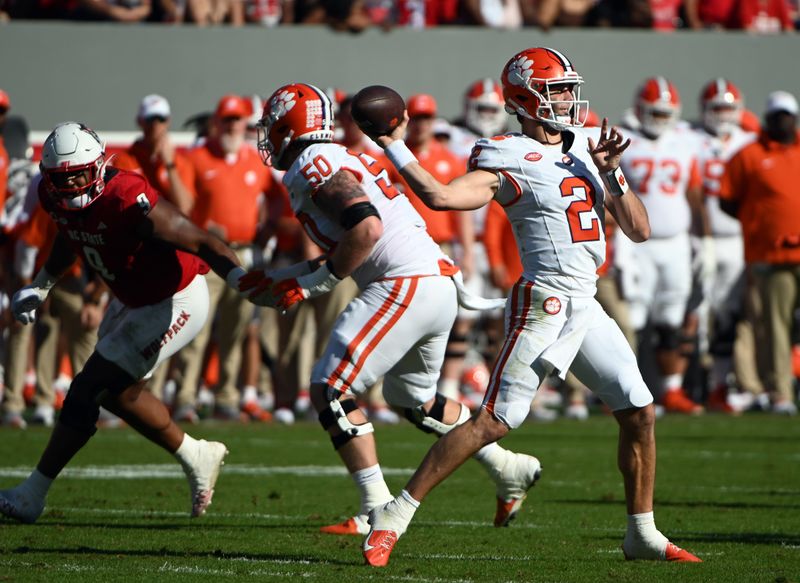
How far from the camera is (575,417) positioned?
1339 centimetres

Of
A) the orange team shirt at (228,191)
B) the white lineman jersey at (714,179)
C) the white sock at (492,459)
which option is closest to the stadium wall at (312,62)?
the white lineman jersey at (714,179)

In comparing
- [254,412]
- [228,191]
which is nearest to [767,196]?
[228,191]

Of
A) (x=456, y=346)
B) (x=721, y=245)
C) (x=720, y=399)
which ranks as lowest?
(x=720, y=399)

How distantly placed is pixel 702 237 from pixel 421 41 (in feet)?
12.5

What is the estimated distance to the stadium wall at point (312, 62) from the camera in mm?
14828

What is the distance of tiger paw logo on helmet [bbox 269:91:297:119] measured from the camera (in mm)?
6684

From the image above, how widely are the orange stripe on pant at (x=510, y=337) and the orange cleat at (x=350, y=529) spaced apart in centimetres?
101

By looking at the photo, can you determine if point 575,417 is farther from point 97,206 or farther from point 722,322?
point 97,206

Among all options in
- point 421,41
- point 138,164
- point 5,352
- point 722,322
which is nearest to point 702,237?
point 722,322

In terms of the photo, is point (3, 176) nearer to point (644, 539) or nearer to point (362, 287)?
point (362, 287)

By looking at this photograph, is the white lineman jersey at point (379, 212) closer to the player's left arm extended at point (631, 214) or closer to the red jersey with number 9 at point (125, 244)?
the red jersey with number 9 at point (125, 244)

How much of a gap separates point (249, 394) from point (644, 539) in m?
7.53

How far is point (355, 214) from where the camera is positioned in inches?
244

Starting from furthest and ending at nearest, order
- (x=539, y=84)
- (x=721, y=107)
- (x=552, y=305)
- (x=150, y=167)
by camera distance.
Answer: (x=721, y=107)
(x=150, y=167)
(x=539, y=84)
(x=552, y=305)
